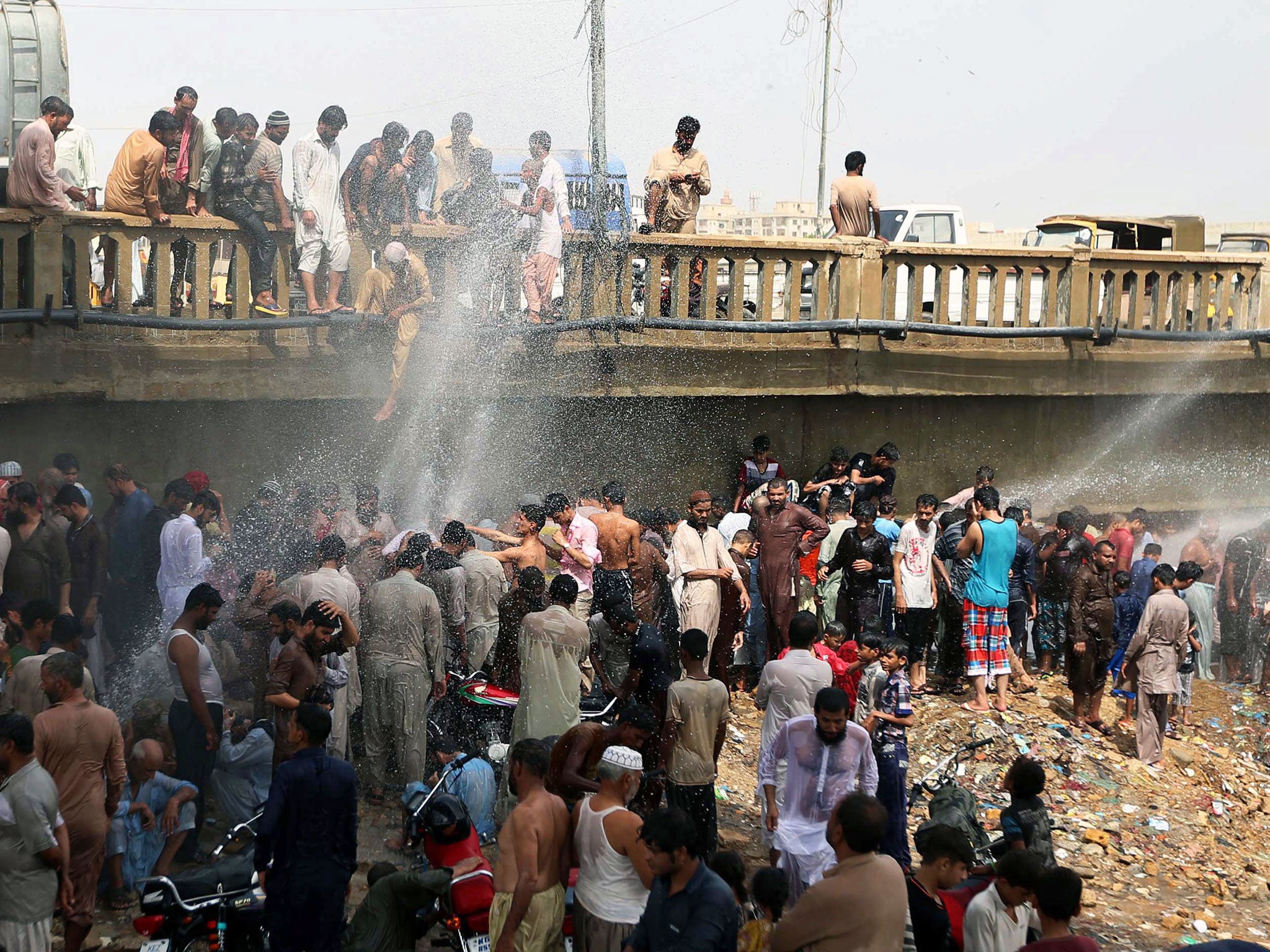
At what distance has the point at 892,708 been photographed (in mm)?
7914

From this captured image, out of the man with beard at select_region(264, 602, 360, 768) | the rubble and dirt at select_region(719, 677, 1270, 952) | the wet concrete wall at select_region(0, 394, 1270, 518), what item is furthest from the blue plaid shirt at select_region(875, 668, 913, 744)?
the wet concrete wall at select_region(0, 394, 1270, 518)

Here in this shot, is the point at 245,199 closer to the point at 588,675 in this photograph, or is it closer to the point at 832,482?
the point at 588,675

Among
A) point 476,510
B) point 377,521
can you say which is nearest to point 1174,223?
point 476,510

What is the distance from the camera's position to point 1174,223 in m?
18.5

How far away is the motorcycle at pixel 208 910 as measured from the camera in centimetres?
620

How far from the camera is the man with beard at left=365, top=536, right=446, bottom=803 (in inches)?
332

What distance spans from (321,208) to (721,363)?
144 inches

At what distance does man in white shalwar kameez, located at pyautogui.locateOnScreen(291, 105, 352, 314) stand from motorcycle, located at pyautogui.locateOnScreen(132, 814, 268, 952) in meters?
6.25

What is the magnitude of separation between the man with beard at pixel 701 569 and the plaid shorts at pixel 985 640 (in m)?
1.81

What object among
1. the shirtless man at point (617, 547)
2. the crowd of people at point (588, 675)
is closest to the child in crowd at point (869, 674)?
the crowd of people at point (588, 675)

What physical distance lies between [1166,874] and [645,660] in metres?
3.88

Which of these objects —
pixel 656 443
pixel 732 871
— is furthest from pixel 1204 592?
pixel 732 871

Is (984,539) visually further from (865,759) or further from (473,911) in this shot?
(473,911)

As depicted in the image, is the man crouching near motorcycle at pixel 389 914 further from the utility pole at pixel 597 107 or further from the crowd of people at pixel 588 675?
the utility pole at pixel 597 107
